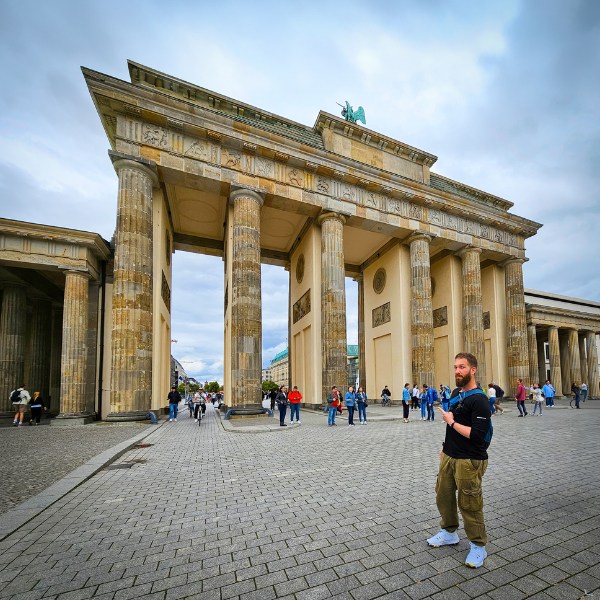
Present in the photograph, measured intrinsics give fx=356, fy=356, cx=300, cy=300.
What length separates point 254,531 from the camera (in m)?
3.59

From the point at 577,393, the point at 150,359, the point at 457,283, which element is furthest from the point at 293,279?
the point at 577,393

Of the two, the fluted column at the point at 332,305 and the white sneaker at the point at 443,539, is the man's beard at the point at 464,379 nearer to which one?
the white sneaker at the point at 443,539

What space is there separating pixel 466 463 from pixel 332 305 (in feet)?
55.3

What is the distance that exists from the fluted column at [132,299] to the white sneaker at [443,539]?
13.5m

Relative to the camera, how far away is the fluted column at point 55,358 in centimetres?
2177

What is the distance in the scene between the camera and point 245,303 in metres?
17.4

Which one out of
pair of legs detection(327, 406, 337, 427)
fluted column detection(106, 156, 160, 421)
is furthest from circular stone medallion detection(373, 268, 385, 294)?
fluted column detection(106, 156, 160, 421)

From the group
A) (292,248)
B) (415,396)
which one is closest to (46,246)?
(292,248)

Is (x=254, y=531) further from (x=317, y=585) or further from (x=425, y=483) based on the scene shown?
(x=425, y=483)

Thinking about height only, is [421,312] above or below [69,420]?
above

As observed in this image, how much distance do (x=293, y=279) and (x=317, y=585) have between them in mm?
25418

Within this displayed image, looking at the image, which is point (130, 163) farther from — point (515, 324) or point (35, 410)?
point (515, 324)

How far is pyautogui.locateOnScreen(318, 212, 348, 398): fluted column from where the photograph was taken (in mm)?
19078

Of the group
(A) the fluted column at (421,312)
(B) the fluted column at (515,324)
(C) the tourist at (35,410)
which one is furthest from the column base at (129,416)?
(B) the fluted column at (515,324)
